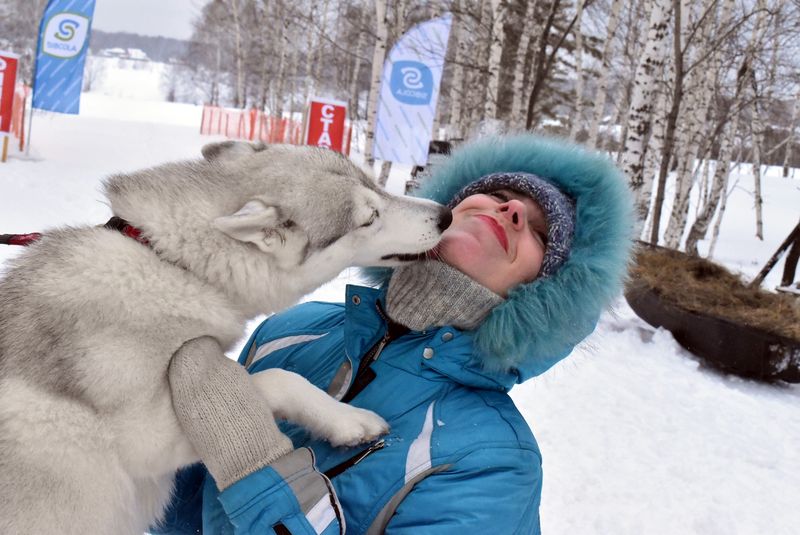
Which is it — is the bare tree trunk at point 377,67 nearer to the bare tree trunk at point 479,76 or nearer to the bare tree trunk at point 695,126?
the bare tree trunk at point 479,76

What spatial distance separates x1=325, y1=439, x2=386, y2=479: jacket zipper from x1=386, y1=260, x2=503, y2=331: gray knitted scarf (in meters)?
0.38

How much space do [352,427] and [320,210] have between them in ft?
2.35

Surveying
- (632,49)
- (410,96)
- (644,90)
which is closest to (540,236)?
(644,90)

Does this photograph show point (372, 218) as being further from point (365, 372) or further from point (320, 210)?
point (365, 372)

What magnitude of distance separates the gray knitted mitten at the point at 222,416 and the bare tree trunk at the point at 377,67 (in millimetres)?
11824

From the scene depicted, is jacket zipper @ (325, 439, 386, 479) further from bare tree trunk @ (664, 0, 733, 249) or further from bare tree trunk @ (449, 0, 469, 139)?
bare tree trunk @ (449, 0, 469, 139)

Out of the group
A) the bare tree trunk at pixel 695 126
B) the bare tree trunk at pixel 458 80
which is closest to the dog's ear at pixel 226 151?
the bare tree trunk at pixel 695 126

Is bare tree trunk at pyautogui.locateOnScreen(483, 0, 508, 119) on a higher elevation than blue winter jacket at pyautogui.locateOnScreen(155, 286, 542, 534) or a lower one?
higher

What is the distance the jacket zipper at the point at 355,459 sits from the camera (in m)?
1.59

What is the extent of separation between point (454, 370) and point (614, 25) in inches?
495

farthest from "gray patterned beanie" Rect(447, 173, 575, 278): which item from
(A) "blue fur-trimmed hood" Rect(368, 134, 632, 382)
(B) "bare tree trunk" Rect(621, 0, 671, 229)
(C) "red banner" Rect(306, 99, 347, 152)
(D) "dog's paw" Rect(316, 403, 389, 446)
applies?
(C) "red banner" Rect(306, 99, 347, 152)

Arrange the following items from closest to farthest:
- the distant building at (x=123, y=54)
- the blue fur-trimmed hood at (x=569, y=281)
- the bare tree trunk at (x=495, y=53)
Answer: the blue fur-trimmed hood at (x=569, y=281), the bare tree trunk at (x=495, y=53), the distant building at (x=123, y=54)

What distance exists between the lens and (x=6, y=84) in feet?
41.8

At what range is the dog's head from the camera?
189cm
